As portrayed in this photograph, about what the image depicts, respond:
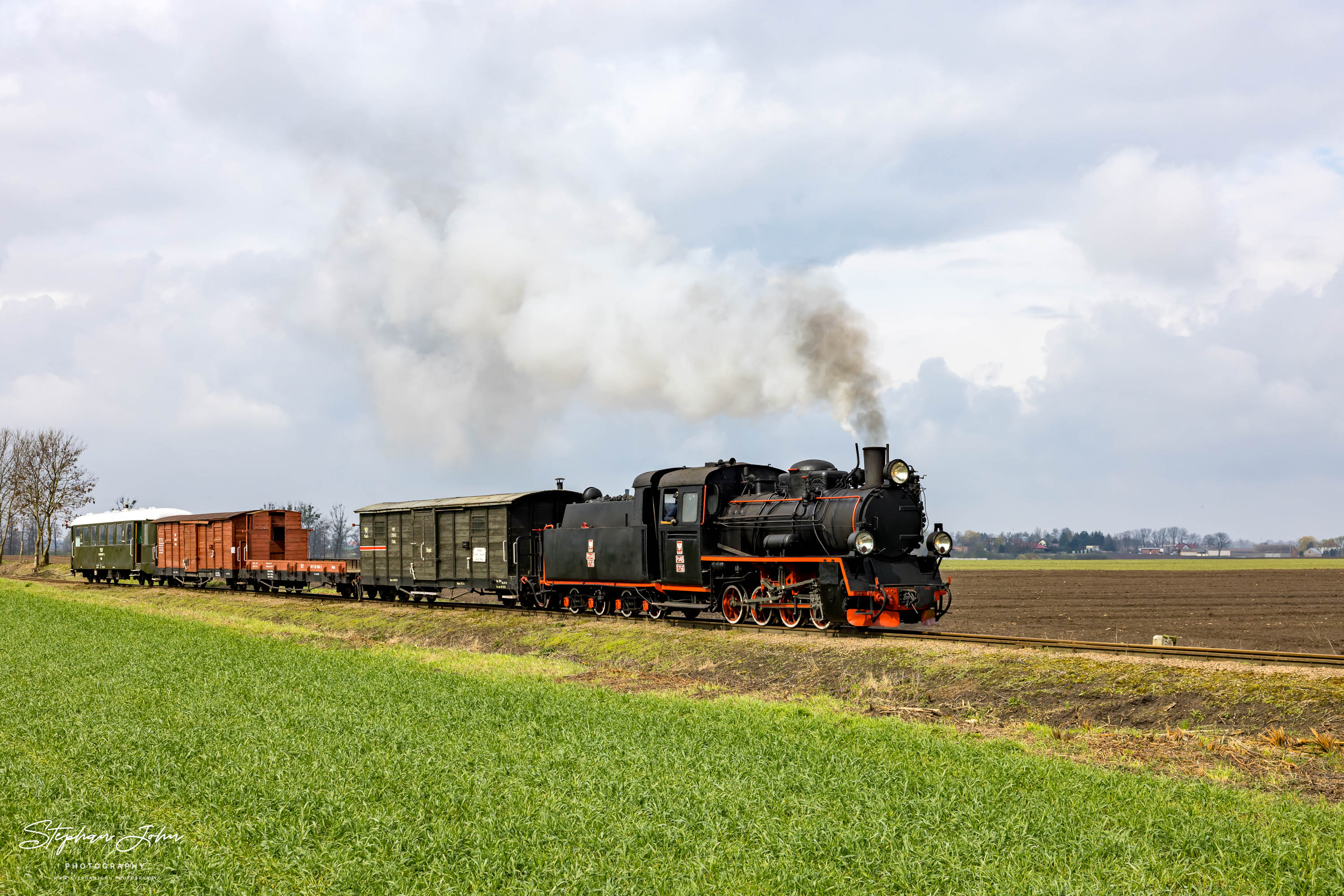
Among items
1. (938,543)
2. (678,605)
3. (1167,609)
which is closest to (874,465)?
(938,543)

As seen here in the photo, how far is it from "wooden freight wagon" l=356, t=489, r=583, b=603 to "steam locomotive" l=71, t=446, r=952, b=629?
51mm

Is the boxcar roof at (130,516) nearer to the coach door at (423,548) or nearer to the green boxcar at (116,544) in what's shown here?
the green boxcar at (116,544)

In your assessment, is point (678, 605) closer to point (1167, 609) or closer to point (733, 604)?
point (733, 604)

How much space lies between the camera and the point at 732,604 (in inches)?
861

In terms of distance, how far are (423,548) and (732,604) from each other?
46.8ft

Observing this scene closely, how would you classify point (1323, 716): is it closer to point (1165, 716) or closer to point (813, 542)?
point (1165, 716)

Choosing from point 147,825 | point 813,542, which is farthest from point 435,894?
point 813,542

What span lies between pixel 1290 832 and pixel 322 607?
30.6 meters

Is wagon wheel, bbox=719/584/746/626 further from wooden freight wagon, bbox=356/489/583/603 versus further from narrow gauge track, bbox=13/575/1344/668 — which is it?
wooden freight wagon, bbox=356/489/583/603

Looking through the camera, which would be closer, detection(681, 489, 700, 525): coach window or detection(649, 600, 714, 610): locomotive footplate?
detection(681, 489, 700, 525): coach window

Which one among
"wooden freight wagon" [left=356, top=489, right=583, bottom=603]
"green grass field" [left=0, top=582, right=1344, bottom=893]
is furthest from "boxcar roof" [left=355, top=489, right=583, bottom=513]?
"green grass field" [left=0, top=582, right=1344, bottom=893]

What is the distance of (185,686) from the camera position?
1562 centimetres

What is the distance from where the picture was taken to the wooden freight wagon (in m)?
28.5

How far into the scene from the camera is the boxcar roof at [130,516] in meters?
49.2
